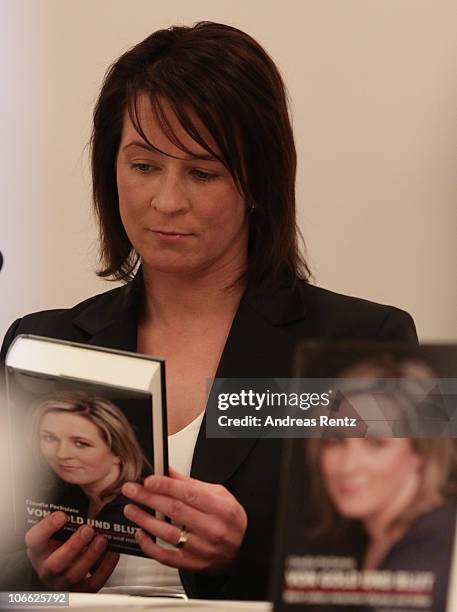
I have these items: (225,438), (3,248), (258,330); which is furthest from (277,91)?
(3,248)

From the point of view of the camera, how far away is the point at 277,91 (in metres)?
1.35

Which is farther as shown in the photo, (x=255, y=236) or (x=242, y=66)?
(x=255, y=236)

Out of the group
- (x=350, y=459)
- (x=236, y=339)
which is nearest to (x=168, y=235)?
(x=236, y=339)

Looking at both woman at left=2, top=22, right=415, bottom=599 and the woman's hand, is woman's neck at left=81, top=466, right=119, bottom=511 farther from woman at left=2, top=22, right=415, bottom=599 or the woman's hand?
woman at left=2, top=22, right=415, bottom=599

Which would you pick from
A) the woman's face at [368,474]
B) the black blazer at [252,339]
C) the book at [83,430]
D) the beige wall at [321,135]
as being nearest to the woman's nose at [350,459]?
the woman's face at [368,474]

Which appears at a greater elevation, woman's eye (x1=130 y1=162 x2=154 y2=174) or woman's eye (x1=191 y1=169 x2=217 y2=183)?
woman's eye (x1=130 y1=162 x2=154 y2=174)

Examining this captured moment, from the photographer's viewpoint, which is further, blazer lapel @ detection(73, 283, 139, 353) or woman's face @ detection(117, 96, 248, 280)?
blazer lapel @ detection(73, 283, 139, 353)

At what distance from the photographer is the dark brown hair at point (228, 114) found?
4.23 ft

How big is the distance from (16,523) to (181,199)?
47cm

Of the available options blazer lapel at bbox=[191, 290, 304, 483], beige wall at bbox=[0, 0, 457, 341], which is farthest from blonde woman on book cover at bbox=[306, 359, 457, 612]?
beige wall at bbox=[0, 0, 457, 341]

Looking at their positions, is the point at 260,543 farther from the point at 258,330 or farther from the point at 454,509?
the point at 454,509

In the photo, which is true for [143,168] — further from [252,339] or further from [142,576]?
[142,576]

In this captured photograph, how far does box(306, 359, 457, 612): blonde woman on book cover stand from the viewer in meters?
0.59

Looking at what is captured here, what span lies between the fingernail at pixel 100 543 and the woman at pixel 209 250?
15 centimetres
